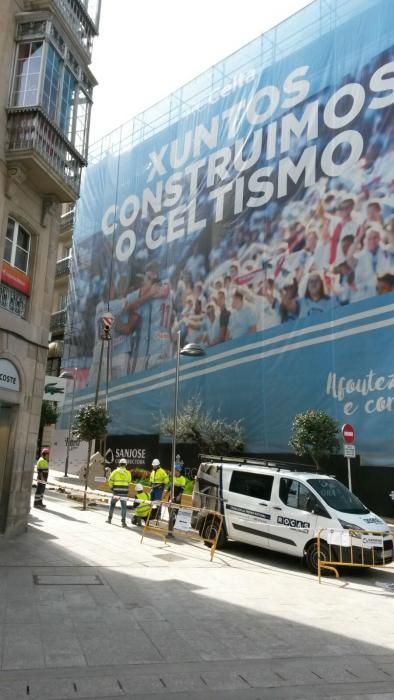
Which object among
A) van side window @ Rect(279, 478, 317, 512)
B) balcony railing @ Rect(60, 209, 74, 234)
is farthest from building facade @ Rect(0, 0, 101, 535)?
balcony railing @ Rect(60, 209, 74, 234)

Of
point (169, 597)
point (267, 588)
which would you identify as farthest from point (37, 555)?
point (267, 588)

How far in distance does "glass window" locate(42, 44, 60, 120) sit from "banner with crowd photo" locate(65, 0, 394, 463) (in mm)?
11347

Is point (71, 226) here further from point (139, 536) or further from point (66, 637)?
point (66, 637)

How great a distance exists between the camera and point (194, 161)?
2819cm

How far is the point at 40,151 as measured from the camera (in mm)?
11828

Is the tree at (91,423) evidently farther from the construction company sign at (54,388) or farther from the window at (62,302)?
the window at (62,302)

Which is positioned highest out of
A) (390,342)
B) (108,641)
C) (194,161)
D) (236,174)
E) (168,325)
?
(194,161)

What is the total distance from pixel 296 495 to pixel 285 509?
1.13 feet

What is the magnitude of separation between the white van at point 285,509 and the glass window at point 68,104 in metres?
8.36

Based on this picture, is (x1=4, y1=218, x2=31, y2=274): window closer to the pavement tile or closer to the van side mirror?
the van side mirror

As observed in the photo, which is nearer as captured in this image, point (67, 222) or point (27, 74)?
point (27, 74)

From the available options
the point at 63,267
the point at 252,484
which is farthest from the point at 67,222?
the point at 252,484

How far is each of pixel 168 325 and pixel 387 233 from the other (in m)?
11.9

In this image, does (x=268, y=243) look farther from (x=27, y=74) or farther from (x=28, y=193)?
(x=27, y=74)
